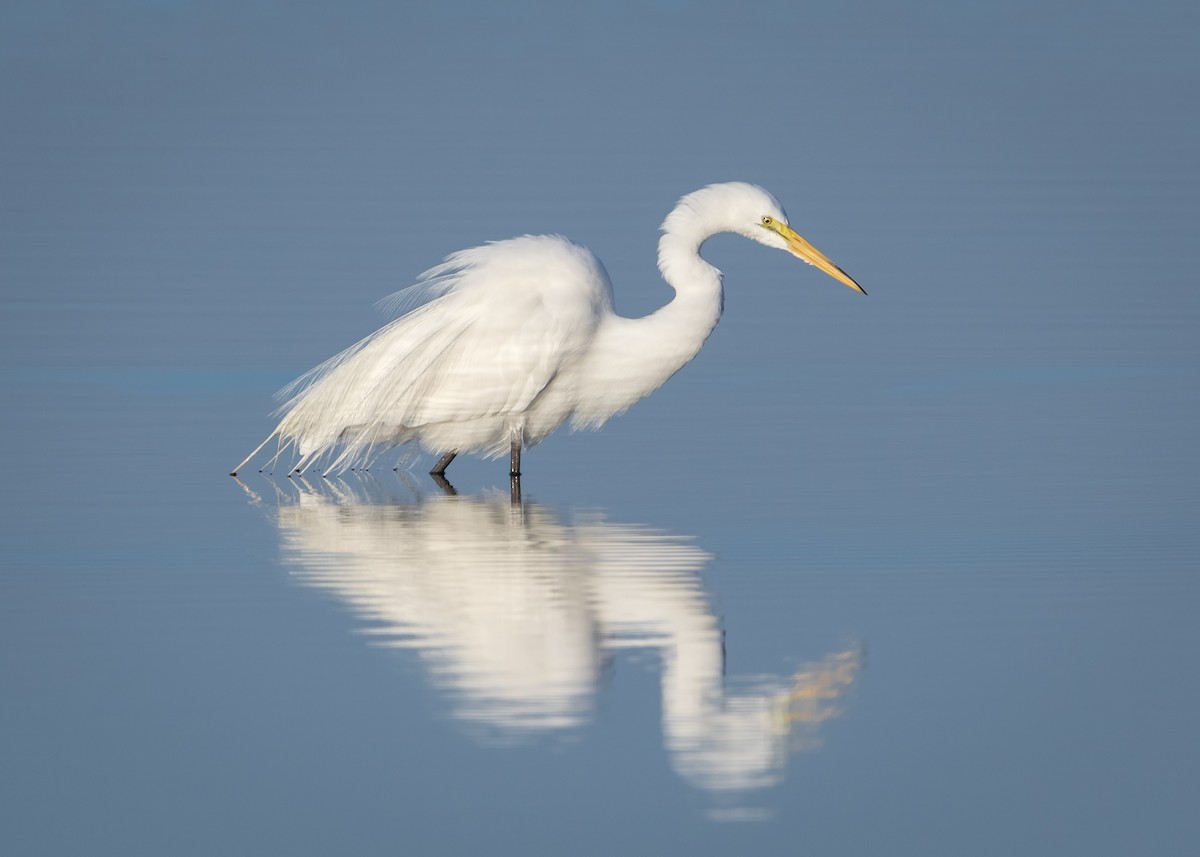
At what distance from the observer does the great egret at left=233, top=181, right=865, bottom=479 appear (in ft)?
35.7

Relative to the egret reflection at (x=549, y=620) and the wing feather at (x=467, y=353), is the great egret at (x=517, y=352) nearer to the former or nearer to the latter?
the wing feather at (x=467, y=353)

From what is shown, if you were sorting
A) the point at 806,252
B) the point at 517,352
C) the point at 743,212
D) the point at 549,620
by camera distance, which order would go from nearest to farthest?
1. the point at 549,620
2. the point at 517,352
3. the point at 743,212
4. the point at 806,252

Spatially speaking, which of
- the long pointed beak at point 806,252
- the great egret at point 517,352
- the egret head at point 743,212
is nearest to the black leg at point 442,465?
the great egret at point 517,352

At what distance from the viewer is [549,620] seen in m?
7.18

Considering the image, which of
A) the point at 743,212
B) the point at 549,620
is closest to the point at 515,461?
the point at 743,212

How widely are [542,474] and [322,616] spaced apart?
3.73m

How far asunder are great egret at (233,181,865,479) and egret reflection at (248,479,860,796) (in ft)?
3.61

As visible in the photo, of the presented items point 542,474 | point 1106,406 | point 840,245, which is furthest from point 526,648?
point 840,245

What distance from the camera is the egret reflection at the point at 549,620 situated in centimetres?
605

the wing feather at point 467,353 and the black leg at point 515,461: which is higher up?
the wing feather at point 467,353

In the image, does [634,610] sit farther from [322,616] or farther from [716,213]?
[716,213]

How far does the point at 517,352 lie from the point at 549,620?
148 inches

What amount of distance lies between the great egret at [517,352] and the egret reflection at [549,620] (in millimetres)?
1099

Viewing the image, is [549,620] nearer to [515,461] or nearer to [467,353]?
[515,461]
